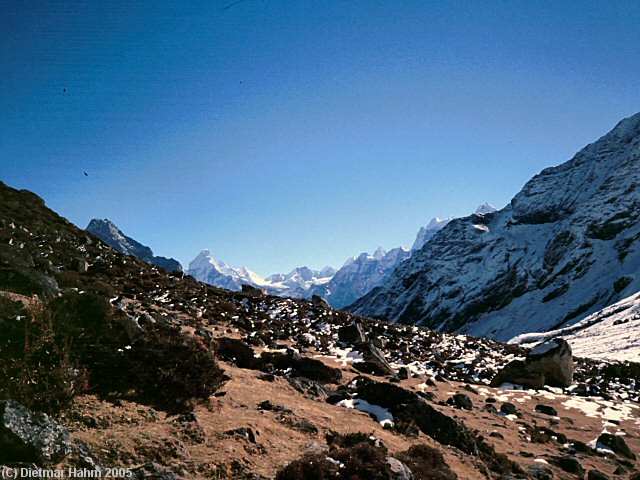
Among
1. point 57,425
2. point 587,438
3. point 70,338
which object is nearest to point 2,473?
point 57,425

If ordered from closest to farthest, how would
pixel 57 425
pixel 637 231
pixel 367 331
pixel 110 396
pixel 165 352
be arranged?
pixel 57 425
pixel 110 396
pixel 165 352
pixel 367 331
pixel 637 231

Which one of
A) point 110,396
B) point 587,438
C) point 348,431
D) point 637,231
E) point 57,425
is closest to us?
point 57,425

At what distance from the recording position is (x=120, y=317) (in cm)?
955

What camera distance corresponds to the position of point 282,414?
10484 millimetres

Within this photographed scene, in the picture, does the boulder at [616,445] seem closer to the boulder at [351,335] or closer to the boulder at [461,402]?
the boulder at [461,402]

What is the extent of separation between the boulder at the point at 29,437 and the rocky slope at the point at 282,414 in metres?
0.02

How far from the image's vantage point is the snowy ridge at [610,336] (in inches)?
2016

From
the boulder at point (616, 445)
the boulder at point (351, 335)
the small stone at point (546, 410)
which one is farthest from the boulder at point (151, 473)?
the boulder at point (351, 335)

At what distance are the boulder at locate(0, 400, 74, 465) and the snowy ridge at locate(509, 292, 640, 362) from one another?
58.7 metres

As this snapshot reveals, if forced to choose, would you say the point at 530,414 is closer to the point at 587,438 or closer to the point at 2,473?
the point at 587,438

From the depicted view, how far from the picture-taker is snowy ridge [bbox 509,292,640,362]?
51.2m

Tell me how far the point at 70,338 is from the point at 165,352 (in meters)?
2.05

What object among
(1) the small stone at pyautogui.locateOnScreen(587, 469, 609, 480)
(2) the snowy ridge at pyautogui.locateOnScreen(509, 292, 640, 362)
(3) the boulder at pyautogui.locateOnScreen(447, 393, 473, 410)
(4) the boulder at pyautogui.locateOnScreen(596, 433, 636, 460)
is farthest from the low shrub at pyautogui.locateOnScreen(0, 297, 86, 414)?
(2) the snowy ridge at pyautogui.locateOnScreen(509, 292, 640, 362)

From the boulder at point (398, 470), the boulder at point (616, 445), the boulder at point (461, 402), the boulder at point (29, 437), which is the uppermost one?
the boulder at point (29, 437)
